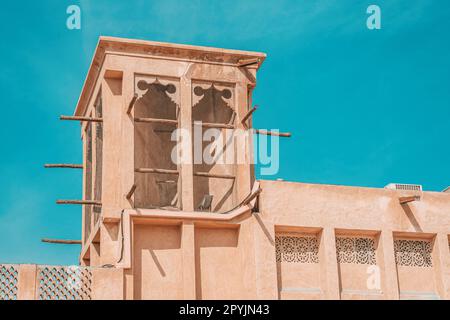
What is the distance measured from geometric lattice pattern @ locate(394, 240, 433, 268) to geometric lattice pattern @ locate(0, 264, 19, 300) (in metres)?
6.57

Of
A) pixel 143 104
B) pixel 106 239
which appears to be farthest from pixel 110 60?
pixel 106 239

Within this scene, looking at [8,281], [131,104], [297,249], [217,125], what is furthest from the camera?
[217,125]

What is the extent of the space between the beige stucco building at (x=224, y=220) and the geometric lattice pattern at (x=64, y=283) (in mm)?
40

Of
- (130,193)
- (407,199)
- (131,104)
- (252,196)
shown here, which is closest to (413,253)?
(407,199)

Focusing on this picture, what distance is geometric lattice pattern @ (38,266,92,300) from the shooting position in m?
15.8

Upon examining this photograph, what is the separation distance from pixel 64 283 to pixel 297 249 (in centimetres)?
408

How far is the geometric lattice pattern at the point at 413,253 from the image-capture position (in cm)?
1819

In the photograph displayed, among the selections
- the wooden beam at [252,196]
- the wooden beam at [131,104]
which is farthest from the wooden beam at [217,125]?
the wooden beam at [252,196]

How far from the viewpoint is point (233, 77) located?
1855 cm

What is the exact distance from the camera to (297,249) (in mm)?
17688

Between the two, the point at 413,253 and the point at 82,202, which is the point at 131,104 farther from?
the point at 413,253

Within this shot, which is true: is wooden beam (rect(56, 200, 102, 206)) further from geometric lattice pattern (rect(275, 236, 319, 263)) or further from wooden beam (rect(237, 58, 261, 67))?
wooden beam (rect(237, 58, 261, 67))

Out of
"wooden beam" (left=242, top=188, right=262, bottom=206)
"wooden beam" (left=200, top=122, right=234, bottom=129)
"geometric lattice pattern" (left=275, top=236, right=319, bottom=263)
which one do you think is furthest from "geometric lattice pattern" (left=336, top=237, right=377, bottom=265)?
"wooden beam" (left=200, top=122, right=234, bottom=129)
